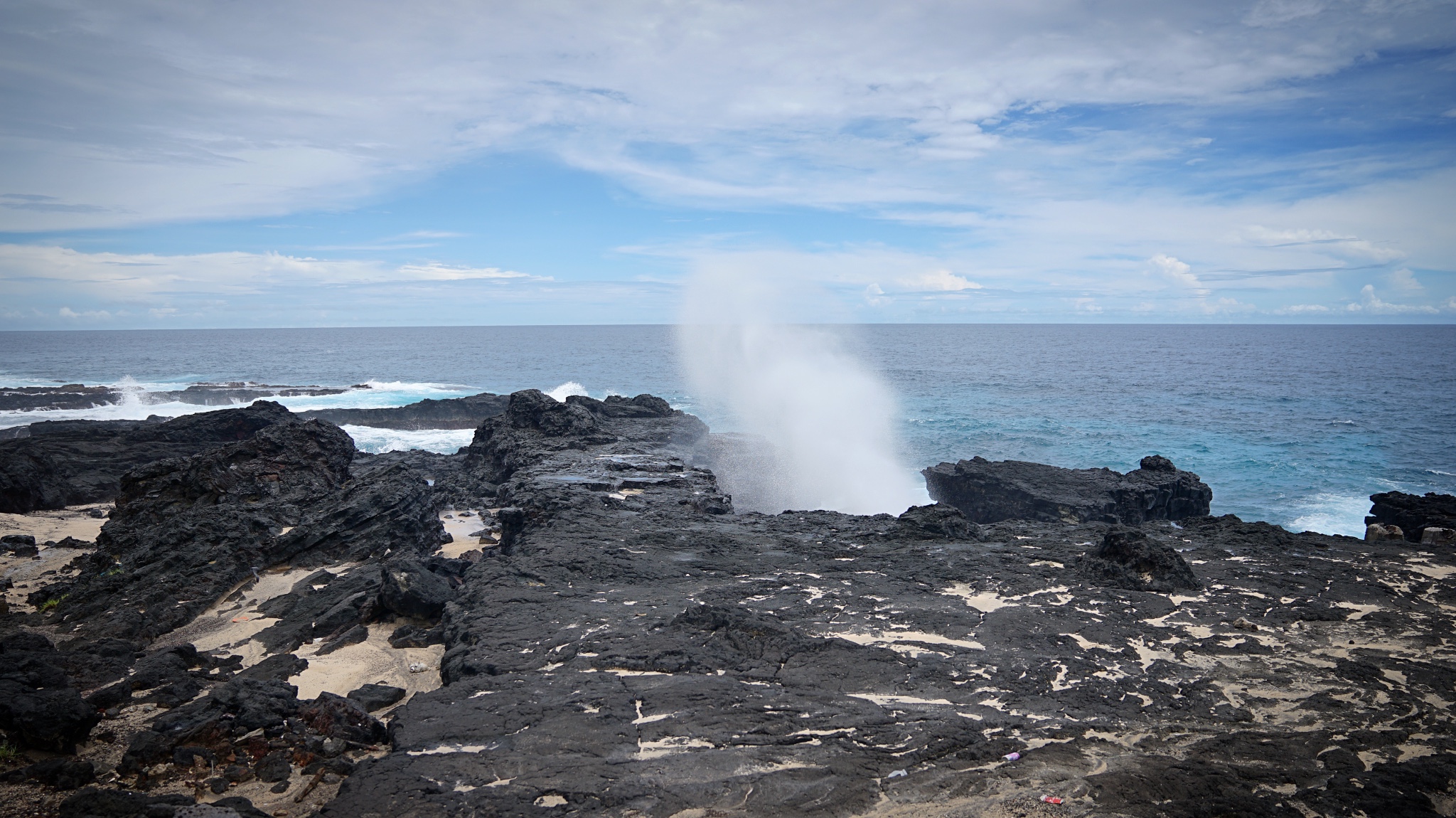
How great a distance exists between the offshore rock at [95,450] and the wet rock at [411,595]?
916 cm

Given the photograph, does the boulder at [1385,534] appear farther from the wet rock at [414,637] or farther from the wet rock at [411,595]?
the wet rock at [411,595]

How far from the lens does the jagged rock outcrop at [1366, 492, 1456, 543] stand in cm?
1370

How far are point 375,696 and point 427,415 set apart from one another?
97.3 feet

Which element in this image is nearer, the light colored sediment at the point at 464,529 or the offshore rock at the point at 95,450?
the light colored sediment at the point at 464,529

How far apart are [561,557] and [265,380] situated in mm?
60615

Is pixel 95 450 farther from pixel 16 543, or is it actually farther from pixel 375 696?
pixel 375 696

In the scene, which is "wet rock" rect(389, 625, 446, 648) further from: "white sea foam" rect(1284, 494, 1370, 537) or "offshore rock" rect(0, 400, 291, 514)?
"white sea foam" rect(1284, 494, 1370, 537)

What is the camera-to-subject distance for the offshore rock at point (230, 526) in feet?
32.9

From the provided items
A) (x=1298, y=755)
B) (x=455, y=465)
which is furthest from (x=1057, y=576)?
(x=455, y=465)

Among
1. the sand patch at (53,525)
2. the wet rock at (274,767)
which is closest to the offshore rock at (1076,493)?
the wet rock at (274,767)

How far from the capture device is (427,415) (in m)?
34.7

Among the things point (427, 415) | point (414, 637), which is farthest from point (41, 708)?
point (427, 415)

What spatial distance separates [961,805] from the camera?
5176 mm

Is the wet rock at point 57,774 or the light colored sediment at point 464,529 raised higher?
the wet rock at point 57,774
